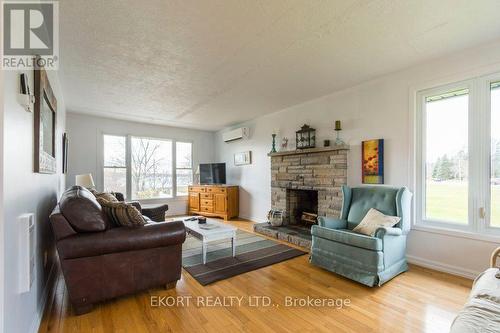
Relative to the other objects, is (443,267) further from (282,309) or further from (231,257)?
(231,257)

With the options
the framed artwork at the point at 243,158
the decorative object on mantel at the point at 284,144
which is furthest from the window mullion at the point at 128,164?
the decorative object on mantel at the point at 284,144

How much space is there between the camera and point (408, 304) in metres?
2.10

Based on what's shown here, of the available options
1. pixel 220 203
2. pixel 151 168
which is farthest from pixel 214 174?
pixel 151 168

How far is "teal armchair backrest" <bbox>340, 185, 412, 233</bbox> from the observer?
2.77 metres

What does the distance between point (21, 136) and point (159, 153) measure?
16.1 feet

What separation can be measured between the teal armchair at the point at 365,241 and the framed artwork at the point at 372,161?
323mm

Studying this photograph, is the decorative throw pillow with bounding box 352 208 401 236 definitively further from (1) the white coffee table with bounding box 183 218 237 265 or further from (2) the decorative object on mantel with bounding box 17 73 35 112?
(2) the decorative object on mantel with bounding box 17 73 35 112

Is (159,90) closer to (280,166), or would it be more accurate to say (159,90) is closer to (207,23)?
(207,23)

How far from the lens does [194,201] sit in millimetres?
6375

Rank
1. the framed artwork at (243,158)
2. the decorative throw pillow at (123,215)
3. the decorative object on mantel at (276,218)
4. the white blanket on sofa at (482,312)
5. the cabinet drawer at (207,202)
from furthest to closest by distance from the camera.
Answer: the cabinet drawer at (207,202) < the framed artwork at (243,158) < the decorative object on mantel at (276,218) < the decorative throw pillow at (123,215) < the white blanket on sofa at (482,312)

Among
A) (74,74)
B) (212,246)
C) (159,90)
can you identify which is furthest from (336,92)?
(74,74)

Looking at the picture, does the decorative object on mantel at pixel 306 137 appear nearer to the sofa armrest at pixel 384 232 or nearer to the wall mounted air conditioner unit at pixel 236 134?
the wall mounted air conditioner unit at pixel 236 134

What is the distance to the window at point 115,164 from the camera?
5477 millimetres

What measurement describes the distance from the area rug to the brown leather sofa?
0.56 meters
